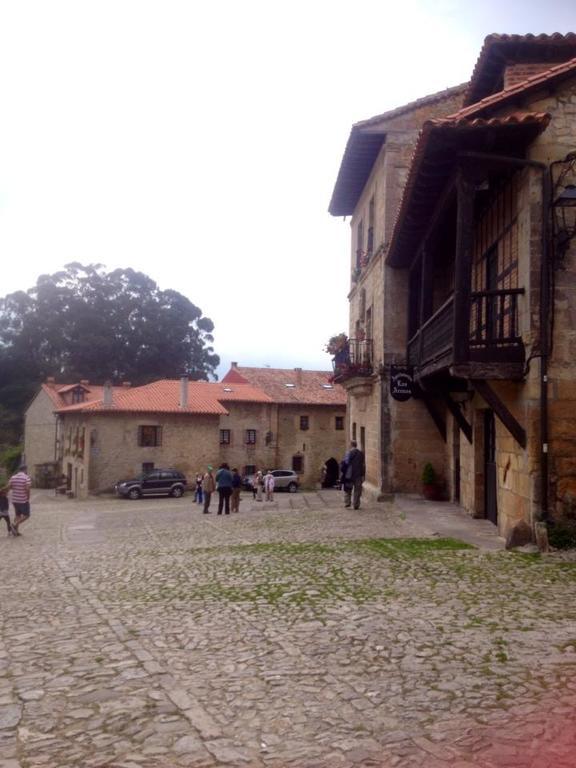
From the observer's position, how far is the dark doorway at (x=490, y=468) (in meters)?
13.3

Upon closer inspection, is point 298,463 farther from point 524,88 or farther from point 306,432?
point 524,88

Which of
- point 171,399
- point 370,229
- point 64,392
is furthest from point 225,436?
point 370,229

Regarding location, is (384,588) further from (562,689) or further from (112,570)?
(112,570)

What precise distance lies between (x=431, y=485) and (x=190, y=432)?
951 inches

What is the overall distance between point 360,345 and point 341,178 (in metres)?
5.08

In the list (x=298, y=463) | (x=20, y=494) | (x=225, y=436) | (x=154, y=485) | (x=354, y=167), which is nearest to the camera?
(x=20, y=494)

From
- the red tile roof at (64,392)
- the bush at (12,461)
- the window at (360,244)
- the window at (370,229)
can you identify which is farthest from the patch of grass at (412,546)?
the bush at (12,461)

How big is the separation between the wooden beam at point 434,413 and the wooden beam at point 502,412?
7264 millimetres

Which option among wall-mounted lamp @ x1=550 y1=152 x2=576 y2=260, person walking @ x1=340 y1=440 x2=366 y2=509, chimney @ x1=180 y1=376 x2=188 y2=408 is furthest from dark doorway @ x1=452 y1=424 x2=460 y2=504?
chimney @ x1=180 y1=376 x2=188 y2=408

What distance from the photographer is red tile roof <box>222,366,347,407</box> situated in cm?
4619

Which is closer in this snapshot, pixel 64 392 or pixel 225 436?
pixel 225 436

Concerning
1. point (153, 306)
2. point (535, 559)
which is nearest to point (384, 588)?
point (535, 559)

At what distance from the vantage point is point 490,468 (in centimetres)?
1355

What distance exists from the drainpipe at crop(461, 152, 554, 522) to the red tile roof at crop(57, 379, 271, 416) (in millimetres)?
30589
